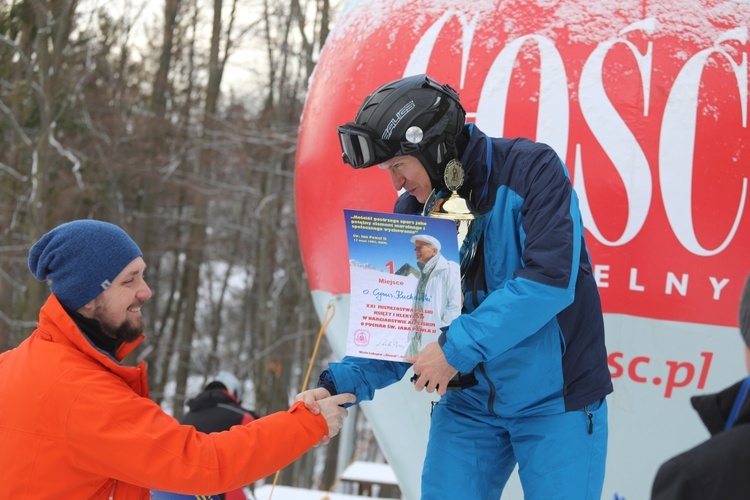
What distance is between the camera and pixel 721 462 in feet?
4.58

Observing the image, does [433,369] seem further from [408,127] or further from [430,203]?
[408,127]

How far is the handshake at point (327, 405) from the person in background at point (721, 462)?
1253 mm

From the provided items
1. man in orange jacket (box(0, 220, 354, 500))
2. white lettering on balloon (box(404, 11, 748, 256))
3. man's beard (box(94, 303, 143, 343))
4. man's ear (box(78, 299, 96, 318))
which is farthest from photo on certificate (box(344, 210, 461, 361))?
white lettering on balloon (box(404, 11, 748, 256))

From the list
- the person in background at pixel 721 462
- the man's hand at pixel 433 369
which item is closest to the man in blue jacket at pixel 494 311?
the man's hand at pixel 433 369

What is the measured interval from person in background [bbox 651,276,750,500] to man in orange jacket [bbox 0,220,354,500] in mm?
1201

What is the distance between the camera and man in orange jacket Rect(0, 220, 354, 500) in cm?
214

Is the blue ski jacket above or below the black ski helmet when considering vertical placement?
below

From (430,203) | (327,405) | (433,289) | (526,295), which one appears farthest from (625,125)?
(327,405)

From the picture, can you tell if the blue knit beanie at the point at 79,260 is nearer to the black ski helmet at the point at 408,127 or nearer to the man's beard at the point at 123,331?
the man's beard at the point at 123,331

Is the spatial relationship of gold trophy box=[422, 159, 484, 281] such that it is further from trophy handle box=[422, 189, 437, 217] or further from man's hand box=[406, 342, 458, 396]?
man's hand box=[406, 342, 458, 396]

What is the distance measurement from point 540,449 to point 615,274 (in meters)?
1.19

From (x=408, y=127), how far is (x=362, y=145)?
14cm

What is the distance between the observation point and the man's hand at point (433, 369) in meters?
2.35

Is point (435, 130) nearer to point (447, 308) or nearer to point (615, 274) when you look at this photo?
point (447, 308)
